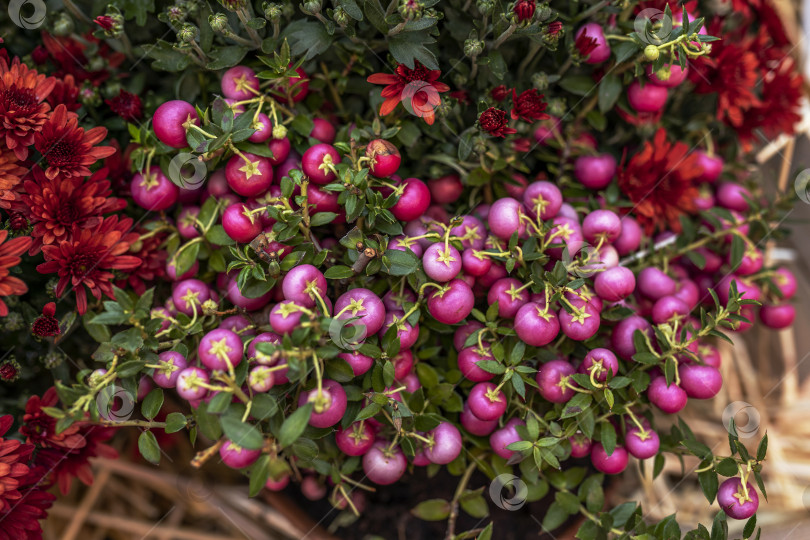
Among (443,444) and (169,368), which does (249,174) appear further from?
(443,444)

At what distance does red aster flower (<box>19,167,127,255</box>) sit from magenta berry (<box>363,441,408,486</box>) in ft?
1.56

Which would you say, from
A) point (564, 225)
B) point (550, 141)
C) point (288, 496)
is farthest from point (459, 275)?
point (288, 496)

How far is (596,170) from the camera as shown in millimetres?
904

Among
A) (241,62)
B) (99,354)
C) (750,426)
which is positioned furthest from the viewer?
(750,426)

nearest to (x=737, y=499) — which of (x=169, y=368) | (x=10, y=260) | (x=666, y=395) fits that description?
(x=666, y=395)

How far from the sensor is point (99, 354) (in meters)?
0.69

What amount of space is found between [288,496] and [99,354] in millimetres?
510

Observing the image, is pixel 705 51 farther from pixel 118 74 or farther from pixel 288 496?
pixel 288 496

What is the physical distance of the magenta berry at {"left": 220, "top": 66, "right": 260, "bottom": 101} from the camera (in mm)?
766

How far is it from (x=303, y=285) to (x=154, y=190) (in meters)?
0.28

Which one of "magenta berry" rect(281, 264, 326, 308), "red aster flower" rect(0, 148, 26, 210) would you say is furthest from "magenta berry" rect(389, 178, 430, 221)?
"red aster flower" rect(0, 148, 26, 210)

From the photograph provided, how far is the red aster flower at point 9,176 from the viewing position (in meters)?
0.70

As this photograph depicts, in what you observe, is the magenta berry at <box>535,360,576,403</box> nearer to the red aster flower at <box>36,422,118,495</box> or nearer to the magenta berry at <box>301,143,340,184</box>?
the magenta berry at <box>301,143,340,184</box>

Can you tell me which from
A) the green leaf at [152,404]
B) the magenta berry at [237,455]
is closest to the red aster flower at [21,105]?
the green leaf at [152,404]
